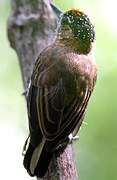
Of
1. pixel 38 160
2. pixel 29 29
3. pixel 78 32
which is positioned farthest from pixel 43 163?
pixel 29 29

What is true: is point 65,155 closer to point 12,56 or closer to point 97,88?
point 97,88

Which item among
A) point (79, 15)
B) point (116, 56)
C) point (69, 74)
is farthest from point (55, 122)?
point (116, 56)

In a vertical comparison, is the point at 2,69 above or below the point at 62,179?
below

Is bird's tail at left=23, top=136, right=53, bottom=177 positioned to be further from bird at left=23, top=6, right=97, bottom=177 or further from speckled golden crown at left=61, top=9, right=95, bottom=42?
speckled golden crown at left=61, top=9, right=95, bottom=42

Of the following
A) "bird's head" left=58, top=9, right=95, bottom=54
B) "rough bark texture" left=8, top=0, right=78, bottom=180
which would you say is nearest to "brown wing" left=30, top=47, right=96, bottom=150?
"bird's head" left=58, top=9, right=95, bottom=54

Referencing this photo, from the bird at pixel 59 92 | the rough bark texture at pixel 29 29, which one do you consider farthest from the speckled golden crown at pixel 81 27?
the rough bark texture at pixel 29 29

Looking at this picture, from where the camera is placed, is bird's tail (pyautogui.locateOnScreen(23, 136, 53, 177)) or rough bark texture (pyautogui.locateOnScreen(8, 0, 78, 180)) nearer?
bird's tail (pyautogui.locateOnScreen(23, 136, 53, 177))

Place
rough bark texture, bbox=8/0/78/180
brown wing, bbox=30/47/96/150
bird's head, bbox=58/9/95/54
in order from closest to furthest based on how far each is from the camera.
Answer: brown wing, bbox=30/47/96/150 < bird's head, bbox=58/9/95/54 < rough bark texture, bbox=8/0/78/180
